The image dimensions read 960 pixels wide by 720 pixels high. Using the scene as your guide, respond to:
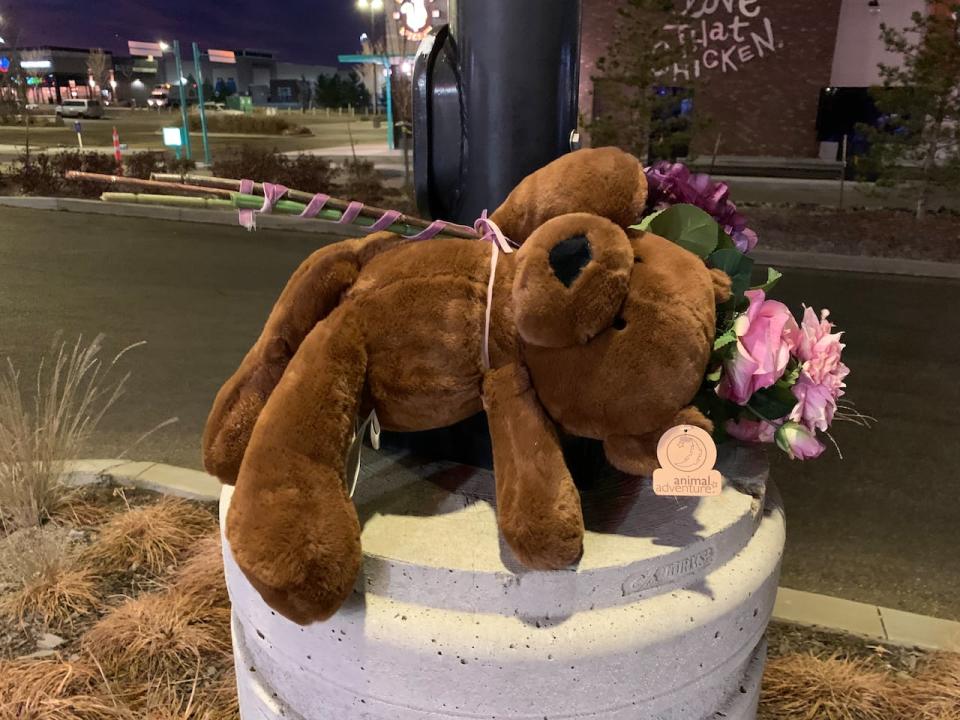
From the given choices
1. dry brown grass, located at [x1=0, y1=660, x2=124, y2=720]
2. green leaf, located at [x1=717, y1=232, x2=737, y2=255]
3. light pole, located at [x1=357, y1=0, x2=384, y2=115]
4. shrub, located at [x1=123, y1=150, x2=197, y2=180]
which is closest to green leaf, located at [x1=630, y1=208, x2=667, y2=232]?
green leaf, located at [x1=717, y1=232, x2=737, y2=255]

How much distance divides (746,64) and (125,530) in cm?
1562

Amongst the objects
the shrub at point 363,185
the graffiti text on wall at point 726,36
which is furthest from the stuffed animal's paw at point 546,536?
the graffiti text on wall at point 726,36

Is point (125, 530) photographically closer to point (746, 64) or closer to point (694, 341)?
point (694, 341)

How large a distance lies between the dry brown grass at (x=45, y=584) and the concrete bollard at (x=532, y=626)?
4.65 ft

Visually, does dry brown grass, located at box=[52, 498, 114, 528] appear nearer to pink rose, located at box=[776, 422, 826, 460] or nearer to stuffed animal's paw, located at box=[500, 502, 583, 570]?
stuffed animal's paw, located at box=[500, 502, 583, 570]

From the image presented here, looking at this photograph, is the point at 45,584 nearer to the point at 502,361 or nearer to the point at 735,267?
the point at 502,361

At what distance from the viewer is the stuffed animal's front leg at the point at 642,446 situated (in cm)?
135

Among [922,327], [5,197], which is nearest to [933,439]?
[922,327]

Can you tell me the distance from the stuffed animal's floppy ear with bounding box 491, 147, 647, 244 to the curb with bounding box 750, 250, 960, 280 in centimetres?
801

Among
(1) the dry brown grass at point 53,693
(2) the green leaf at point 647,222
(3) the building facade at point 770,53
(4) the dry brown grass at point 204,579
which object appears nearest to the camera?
(2) the green leaf at point 647,222


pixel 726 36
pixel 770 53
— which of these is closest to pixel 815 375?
pixel 726 36

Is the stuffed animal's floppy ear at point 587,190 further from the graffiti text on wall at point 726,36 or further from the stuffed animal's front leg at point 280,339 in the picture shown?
the graffiti text on wall at point 726,36

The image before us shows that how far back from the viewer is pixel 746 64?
15.5 m

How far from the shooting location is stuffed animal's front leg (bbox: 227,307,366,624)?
4.16 feet
